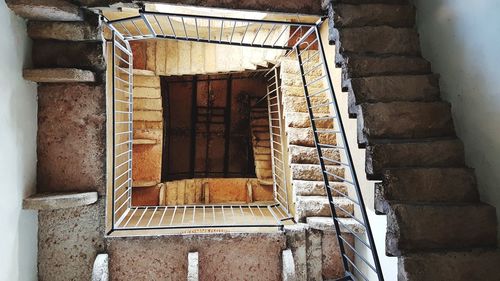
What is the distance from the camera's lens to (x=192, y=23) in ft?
10.6

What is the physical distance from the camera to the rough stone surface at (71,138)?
2254 mm

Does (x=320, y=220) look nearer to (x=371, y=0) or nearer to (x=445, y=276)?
(x=445, y=276)

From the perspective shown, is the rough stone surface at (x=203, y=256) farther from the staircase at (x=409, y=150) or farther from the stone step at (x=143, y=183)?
the stone step at (x=143, y=183)

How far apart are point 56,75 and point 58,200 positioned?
88cm

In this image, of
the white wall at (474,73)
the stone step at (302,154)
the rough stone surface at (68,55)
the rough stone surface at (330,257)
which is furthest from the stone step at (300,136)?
the rough stone surface at (68,55)

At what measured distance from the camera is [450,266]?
137 cm

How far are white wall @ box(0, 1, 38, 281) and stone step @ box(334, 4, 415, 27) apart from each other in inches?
84.1

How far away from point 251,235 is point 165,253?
68cm

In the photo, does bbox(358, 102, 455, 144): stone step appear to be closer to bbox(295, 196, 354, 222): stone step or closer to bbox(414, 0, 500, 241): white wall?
bbox(414, 0, 500, 241): white wall

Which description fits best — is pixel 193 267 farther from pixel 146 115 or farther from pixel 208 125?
pixel 208 125

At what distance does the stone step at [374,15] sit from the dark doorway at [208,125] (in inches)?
109

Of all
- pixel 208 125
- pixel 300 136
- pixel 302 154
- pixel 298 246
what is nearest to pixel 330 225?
pixel 298 246

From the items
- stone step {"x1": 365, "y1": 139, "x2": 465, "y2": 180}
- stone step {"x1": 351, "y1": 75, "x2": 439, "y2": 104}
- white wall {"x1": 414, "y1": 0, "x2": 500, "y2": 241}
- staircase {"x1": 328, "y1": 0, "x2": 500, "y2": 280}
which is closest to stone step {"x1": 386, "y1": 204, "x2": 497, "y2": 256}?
staircase {"x1": 328, "y1": 0, "x2": 500, "y2": 280}

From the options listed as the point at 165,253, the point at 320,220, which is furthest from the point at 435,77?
the point at 165,253
